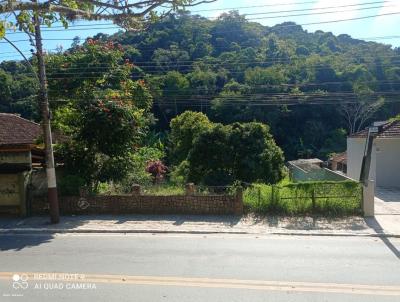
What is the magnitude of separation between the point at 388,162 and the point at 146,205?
14928 mm

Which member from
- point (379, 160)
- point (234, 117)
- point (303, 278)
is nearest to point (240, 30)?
point (234, 117)

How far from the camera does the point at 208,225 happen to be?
13492mm

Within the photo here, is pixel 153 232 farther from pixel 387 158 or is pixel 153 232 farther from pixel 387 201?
pixel 387 158

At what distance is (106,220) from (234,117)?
48.8 metres

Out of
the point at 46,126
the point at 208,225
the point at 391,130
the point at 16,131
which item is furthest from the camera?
the point at 391,130

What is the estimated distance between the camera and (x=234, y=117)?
62250 millimetres

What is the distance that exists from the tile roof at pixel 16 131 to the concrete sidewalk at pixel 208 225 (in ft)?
16.3

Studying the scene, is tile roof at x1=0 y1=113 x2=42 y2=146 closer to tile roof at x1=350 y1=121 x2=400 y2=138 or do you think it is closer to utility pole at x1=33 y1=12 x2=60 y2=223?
utility pole at x1=33 y1=12 x2=60 y2=223

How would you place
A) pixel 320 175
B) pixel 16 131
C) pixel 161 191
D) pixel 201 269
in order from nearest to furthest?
pixel 201 269, pixel 161 191, pixel 16 131, pixel 320 175

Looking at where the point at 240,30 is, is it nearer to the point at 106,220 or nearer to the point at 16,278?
the point at 106,220

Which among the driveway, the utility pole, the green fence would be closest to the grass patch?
the green fence

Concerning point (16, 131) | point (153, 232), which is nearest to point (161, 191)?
point (153, 232)

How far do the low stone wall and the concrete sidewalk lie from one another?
14.9 inches

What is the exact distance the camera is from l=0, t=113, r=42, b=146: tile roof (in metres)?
18.9
